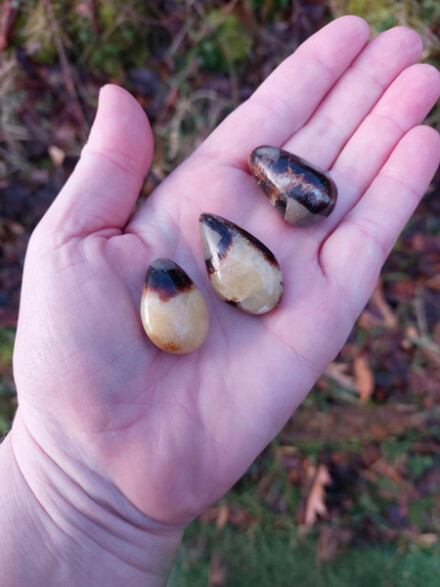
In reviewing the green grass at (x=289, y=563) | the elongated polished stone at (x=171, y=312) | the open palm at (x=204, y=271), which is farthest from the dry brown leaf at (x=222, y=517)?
the elongated polished stone at (x=171, y=312)

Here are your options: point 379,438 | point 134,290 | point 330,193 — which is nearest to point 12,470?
point 134,290

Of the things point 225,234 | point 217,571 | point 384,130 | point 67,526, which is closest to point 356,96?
point 384,130

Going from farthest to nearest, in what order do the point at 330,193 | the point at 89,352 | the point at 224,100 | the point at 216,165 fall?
the point at 224,100 < the point at 216,165 < the point at 330,193 < the point at 89,352

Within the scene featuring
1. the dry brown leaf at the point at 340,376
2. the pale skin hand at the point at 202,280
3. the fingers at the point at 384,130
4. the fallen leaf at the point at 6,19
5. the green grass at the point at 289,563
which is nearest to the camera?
the pale skin hand at the point at 202,280

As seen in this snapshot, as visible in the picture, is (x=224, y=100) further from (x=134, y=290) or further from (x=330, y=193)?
(x=134, y=290)

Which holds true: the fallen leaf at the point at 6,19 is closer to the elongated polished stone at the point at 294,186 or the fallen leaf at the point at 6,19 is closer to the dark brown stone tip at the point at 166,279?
the elongated polished stone at the point at 294,186

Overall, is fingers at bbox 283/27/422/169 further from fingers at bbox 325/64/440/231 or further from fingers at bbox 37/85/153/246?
fingers at bbox 37/85/153/246

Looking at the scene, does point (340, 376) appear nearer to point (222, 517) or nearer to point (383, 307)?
point (383, 307)
